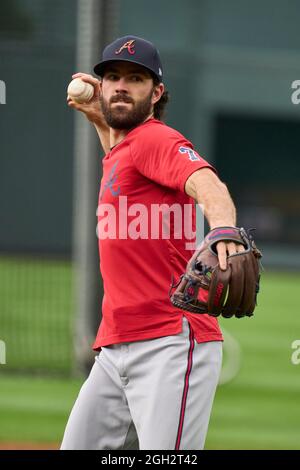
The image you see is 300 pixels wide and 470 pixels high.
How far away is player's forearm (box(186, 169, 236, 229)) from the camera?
325 centimetres

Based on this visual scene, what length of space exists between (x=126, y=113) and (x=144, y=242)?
529 millimetres

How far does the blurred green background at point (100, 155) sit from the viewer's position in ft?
31.0

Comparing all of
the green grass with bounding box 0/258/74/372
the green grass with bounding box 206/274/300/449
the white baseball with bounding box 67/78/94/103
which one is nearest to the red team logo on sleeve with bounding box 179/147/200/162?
the white baseball with bounding box 67/78/94/103

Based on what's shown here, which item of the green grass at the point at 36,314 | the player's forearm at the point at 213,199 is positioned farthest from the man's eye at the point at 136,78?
the green grass at the point at 36,314

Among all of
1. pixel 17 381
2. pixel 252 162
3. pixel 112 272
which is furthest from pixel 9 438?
pixel 252 162

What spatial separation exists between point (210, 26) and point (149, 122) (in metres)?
25.6

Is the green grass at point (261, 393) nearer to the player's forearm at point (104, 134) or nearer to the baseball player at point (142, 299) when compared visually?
the player's forearm at point (104, 134)

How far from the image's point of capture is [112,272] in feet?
12.6

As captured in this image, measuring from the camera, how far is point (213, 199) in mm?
3250

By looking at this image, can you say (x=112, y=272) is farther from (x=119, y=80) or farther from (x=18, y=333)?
(x=18, y=333)

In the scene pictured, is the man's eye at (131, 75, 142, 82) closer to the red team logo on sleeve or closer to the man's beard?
the man's beard

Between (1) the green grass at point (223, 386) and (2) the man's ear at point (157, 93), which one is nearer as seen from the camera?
(2) the man's ear at point (157, 93)

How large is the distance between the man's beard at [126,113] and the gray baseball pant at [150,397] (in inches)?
32.2
